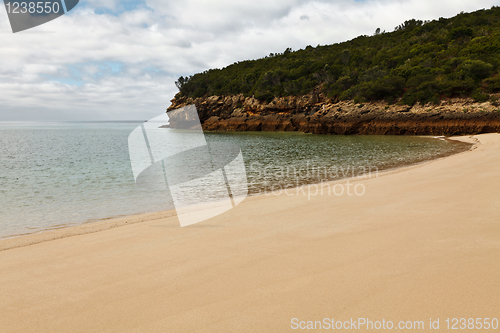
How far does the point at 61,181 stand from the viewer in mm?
12406

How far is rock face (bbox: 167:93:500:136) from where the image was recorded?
31.5m

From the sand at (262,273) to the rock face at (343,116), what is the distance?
33.3 meters

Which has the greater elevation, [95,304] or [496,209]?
[95,304]

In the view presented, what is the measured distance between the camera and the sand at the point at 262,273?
2.14 metres

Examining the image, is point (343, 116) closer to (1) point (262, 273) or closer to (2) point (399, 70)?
(2) point (399, 70)

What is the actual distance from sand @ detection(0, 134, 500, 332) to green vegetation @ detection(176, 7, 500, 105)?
38865 mm

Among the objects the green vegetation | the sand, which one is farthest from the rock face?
Answer: the sand

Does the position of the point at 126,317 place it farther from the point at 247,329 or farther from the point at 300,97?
the point at 300,97

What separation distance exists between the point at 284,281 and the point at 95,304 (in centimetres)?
160

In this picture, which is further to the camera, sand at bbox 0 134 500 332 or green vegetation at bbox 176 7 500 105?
green vegetation at bbox 176 7 500 105

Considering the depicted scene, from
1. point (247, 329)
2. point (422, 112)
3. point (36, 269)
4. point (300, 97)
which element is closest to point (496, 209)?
point (247, 329)

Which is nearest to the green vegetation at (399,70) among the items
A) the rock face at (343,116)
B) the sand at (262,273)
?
the rock face at (343,116)

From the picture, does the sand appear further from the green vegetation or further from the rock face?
the green vegetation

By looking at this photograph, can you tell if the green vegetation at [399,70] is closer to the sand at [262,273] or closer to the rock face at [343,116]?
the rock face at [343,116]
